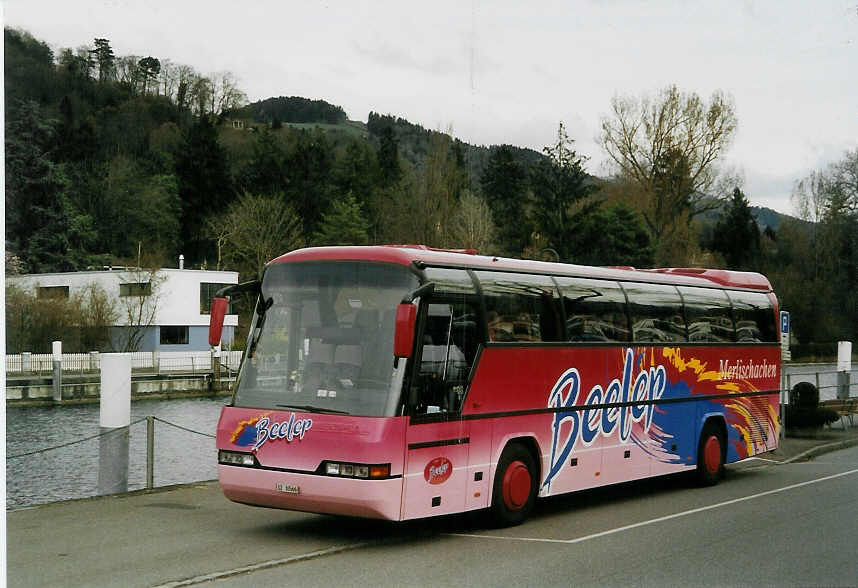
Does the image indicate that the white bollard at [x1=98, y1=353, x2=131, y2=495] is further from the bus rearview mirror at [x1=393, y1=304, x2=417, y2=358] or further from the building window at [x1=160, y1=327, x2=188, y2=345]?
the building window at [x1=160, y1=327, x2=188, y2=345]

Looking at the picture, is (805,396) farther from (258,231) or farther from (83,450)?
(258,231)

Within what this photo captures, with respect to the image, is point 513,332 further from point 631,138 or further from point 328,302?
point 631,138

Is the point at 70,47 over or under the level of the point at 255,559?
over

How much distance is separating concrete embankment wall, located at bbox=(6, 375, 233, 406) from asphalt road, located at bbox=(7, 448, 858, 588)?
43290 millimetres

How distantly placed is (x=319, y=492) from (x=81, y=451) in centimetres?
2952

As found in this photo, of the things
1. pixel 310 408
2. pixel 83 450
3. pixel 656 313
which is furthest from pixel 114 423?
pixel 83 450

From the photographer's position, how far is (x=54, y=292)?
70.6 meters

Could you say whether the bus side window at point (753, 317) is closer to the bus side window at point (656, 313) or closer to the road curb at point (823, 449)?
the bus side window at point (656, 313)

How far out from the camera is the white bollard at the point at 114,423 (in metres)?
15.0

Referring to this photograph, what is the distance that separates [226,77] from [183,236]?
3025cm

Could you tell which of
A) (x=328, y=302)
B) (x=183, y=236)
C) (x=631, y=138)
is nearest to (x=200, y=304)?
(x=183, y=236)

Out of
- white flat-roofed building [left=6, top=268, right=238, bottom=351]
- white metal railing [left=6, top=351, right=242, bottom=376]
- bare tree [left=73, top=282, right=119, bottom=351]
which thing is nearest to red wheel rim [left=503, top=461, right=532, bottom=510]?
white metal railing [left=6, top=351, right=242, bottom=376]

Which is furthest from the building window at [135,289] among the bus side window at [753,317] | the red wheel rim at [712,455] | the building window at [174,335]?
the red wheel rim at [712,455]

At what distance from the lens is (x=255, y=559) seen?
10.4m
